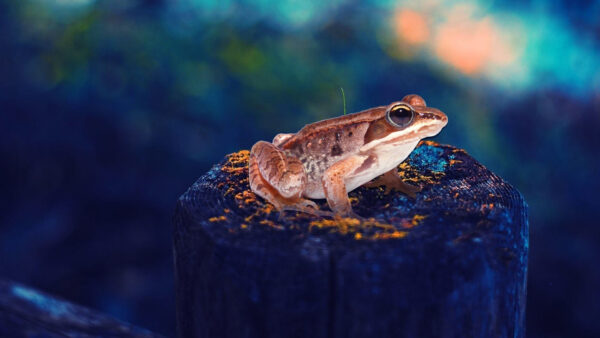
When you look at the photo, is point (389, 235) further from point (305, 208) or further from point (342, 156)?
point (342, 156)


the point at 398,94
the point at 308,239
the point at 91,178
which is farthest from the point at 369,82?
the point at 308,239

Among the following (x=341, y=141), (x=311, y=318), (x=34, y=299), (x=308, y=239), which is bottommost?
(x=34, y=299)

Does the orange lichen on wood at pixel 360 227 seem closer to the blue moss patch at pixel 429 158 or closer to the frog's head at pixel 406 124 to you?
the frog's head at pixel 406 124

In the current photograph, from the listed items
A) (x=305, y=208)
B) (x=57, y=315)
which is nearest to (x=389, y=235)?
(x=305, y=208)

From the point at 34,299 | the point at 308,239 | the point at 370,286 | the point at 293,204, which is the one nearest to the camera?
the point at 370,286

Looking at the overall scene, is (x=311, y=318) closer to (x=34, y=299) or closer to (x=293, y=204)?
(x=293, y=204)

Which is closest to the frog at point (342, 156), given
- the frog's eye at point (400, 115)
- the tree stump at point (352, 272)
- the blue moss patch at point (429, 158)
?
the frog's eye at point (400, 115)
